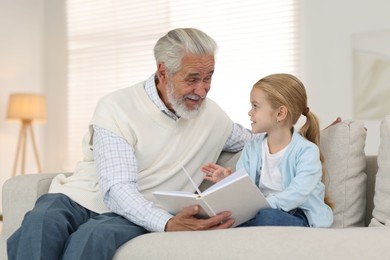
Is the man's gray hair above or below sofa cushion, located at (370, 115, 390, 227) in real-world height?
above

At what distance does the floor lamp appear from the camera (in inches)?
242

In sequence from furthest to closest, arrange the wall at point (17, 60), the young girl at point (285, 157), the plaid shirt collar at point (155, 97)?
the wall at point (17, 60)
the plaid shirt collar at point (155, 97)
the young girl at point (285, 157)

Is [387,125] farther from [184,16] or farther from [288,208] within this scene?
[184,16]

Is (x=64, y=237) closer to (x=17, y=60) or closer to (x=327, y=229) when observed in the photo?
(x=327, y=229)

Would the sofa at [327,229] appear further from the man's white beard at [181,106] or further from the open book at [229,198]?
the man's white beard at [181,106]

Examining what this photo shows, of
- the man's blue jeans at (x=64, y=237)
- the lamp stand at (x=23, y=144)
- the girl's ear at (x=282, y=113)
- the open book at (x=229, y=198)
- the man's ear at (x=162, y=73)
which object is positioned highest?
the man's ear at (x=162, y=73)

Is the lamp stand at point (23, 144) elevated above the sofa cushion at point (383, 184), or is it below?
below

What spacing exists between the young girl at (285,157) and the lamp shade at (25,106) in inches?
154

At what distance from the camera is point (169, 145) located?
270cm

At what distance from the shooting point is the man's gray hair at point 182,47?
2586 millimetres

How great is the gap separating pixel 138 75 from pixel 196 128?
3600mm

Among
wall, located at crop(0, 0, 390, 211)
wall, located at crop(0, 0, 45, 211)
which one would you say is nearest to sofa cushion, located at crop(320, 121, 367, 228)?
wall, located at crop(0, 0, 390, 211)

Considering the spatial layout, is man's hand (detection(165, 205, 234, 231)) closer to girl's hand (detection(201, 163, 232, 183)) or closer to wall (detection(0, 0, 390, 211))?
girl's hand (detection(201, 163, 232, 183))

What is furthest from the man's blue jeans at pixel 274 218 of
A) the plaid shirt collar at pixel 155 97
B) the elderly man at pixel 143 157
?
the plaid shirt collar at pixel 155 97
